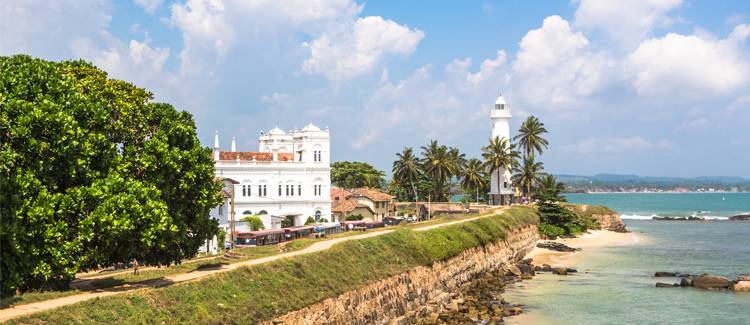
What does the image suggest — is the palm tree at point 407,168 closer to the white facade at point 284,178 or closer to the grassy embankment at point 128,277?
the white facade at point 284,178

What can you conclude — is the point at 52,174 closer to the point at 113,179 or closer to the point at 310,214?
the point at 113,179

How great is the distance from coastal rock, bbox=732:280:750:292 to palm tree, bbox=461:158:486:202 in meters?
45.9

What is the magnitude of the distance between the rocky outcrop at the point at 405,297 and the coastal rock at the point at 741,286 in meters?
A: 16.2

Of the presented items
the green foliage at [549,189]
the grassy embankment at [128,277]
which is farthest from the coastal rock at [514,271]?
the green foliage at [549,189]

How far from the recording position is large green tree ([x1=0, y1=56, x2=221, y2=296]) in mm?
21500

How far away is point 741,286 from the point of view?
44.5 meters

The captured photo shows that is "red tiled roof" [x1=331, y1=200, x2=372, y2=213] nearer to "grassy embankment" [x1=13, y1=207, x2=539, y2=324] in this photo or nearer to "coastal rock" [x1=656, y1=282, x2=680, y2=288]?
"grassy embankment" [x1=13, y1=207, x2=539, y2=324]

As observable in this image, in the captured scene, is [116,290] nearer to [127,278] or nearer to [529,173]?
[127,278]

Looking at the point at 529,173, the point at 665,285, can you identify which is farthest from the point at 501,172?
the point at 665,285

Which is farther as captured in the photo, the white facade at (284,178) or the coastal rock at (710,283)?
the white facade at (284,178)

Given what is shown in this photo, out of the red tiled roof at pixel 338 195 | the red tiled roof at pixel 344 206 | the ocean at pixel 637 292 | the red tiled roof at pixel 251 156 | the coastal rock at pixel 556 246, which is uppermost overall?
the red tiled roof at pixel 251 156

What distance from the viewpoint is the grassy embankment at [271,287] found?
71.5 feet

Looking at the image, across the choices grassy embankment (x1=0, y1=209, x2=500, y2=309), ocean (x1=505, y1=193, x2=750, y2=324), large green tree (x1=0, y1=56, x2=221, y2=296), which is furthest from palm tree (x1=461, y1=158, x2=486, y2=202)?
large green tree (x1=0, y1=56, x2=221, y2=296)

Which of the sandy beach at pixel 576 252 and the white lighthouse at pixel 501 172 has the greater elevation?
the white lighthouse at pixel 501 172
